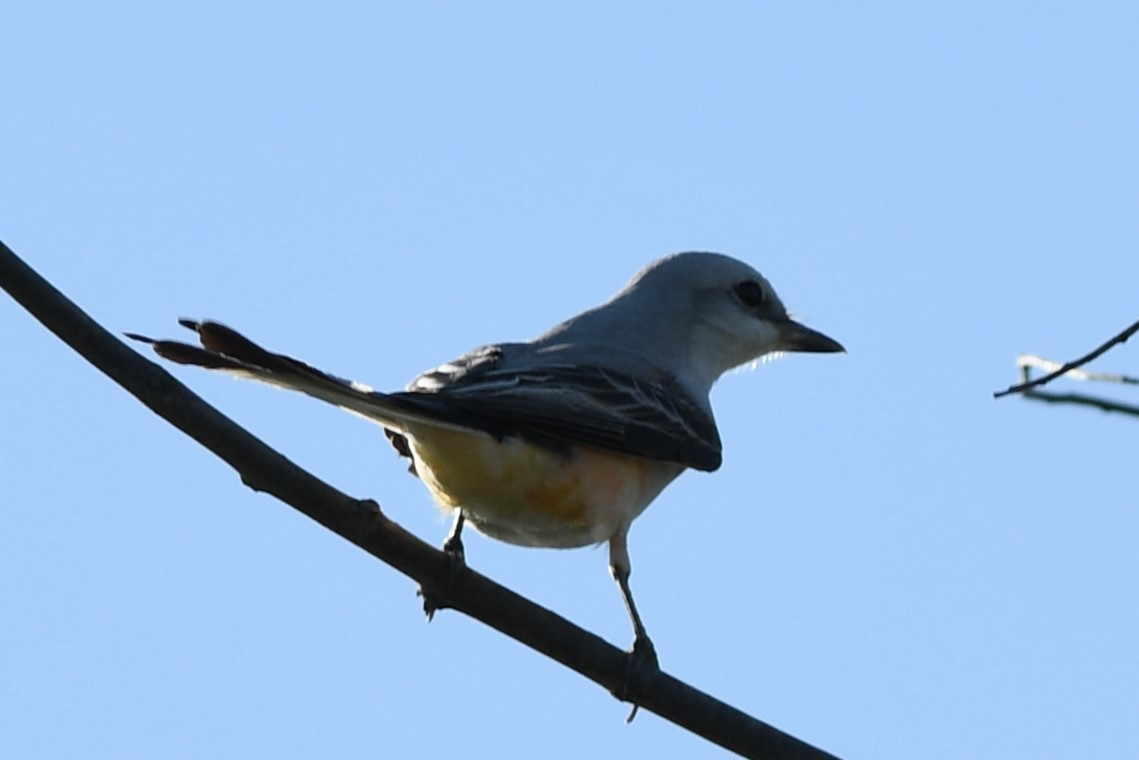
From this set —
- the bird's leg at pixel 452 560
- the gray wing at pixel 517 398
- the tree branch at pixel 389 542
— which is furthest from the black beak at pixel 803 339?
the tree branch at pixel 389 542

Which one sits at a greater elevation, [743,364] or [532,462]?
[743,364]

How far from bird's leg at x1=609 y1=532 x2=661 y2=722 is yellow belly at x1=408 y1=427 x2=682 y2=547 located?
0.11 meters

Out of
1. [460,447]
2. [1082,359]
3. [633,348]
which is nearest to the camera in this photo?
[1082,359]

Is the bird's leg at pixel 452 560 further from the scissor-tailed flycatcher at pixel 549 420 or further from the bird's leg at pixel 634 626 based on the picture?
the bird's leg at pixel 634 626

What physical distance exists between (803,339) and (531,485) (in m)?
3.31

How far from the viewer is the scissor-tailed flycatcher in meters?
5.58

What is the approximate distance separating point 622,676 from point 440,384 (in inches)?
58.6

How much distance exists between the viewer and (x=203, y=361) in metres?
4.98

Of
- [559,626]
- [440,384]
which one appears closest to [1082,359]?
[559,626]

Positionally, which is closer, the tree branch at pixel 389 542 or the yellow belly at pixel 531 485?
the tree branch at pixel 389 542

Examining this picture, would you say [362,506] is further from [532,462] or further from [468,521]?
[468,521]

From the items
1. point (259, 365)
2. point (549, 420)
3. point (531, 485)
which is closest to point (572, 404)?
point (549, 420)

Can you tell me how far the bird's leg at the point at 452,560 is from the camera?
537 cm

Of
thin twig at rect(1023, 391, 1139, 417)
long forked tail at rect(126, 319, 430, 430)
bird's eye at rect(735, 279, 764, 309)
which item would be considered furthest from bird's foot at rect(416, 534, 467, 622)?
bird's eye at rect(735, 279, 764, 309)
